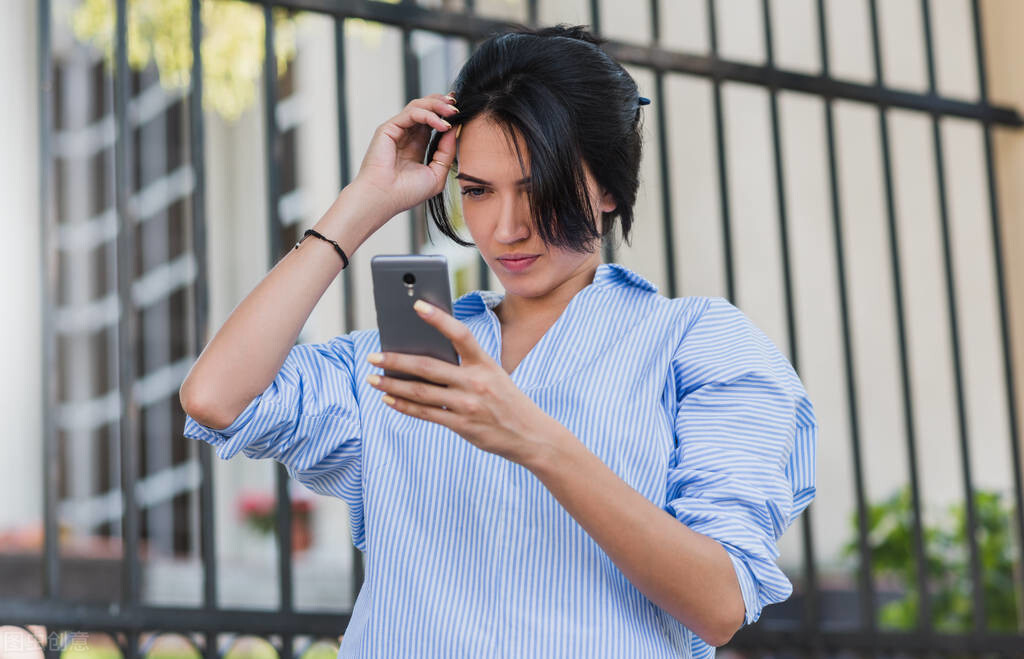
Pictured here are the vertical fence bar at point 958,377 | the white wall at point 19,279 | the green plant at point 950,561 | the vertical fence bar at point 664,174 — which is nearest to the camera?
the vertical fence bar at point 664,174

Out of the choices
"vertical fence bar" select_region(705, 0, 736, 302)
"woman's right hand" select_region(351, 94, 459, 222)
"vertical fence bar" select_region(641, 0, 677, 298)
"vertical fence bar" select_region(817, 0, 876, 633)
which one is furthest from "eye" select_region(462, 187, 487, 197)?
"vertical fence bar" select_region(817, 0, 876, 633)

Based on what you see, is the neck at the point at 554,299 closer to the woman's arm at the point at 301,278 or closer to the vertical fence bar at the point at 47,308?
the woman's arm at the point at 301,278

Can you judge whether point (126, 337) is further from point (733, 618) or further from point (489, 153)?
point (733, 618)

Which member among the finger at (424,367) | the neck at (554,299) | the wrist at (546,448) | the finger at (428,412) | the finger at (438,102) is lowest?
the wrist at (546,448)

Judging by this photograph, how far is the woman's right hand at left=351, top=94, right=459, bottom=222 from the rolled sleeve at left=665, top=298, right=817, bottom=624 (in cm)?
38

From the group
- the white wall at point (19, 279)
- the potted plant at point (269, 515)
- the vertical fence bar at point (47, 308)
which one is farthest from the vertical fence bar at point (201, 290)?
the white wall at point (19, 279)

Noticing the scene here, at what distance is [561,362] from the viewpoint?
1.21 m

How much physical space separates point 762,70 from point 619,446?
1597mm

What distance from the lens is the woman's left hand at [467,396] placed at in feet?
3.05

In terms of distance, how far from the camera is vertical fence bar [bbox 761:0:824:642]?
7.72ft

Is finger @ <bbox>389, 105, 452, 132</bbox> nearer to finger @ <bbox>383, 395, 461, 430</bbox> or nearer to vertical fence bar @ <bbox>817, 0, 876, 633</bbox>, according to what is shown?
finger @ <bbox>383, 395, 461, 430</bbox>

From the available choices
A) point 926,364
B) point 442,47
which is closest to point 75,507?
point 442,47

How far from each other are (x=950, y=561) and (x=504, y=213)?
10.2 feet

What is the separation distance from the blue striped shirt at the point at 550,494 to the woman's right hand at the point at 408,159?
0.23 metres
